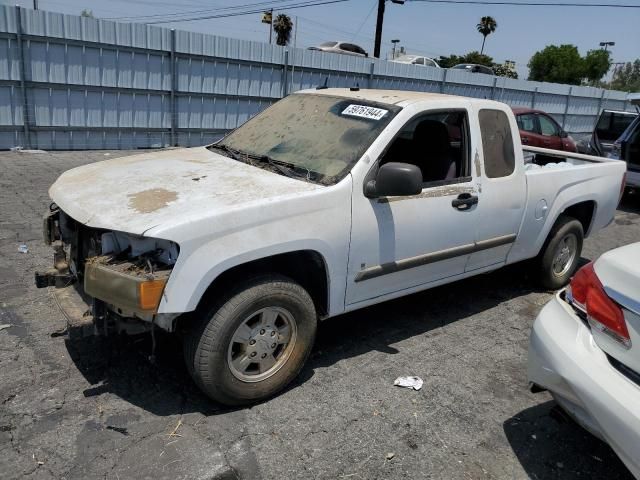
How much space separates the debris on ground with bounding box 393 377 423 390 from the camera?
11.8 ft

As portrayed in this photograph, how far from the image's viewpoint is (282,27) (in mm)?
53406

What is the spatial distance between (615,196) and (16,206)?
22.7 feet

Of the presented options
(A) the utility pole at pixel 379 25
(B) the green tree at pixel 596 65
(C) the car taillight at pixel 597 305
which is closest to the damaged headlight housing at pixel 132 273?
(C) the car taillight at pixel 597 305

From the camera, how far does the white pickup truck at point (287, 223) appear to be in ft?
9.32

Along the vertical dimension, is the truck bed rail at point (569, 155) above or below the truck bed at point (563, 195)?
above

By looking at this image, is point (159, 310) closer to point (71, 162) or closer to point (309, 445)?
point (309, 445)

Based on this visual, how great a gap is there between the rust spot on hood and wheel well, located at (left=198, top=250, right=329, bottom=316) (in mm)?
508

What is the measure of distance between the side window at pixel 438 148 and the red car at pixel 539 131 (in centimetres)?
878

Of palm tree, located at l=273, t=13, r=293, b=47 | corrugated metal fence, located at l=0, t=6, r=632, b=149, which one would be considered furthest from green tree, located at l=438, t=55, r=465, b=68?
corrugated metal fence, located at l=0, t=6, r=632, b=149

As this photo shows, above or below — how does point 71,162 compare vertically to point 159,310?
below

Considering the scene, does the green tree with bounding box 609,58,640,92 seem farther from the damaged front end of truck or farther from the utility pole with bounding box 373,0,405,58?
the damaged front end of truck

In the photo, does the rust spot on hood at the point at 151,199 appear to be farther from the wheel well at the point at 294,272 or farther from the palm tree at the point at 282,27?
the palm tree at the point at 282,27

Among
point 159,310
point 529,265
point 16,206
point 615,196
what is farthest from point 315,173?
point 16,206

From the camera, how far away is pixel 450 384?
12.1ft
